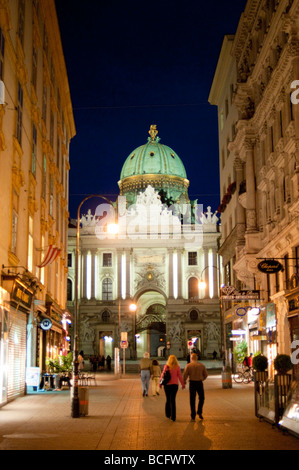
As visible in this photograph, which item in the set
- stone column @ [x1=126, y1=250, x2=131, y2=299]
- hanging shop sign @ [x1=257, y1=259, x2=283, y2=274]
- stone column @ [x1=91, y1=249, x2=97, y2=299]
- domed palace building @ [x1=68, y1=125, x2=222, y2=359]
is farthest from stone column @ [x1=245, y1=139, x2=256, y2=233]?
stone column @ [x1=91, y1=249, x2=97, y2=299]

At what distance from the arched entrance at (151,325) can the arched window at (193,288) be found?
541 cm

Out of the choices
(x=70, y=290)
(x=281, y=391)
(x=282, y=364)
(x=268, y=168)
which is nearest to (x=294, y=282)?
(x=268, y=168)

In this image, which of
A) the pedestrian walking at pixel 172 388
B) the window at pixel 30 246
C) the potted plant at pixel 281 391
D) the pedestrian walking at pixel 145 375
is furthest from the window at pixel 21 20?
the potted plant at pixel 281 391

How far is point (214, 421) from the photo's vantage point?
1686 centimetres

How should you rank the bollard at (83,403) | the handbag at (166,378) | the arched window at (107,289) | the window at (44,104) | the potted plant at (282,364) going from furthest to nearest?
the arched window at (107,289)
the window at (44,104)
the bollard at (83,403)
the handbag at (166,378)
the potted plant at (282,364)

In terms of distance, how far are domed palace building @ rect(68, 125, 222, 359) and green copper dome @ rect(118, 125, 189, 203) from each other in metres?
9.40

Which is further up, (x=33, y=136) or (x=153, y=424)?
(x=33, y=136)

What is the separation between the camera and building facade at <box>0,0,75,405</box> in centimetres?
2347

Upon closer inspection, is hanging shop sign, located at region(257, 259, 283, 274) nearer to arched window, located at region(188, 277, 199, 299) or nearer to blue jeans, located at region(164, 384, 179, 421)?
blue jeans, located at region(164, 384, 179, 421)

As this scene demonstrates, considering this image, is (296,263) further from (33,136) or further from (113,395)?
(33,136)

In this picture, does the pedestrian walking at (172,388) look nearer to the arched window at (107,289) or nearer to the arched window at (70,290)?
the arched window at (70,290)

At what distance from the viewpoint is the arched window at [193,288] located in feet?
291
